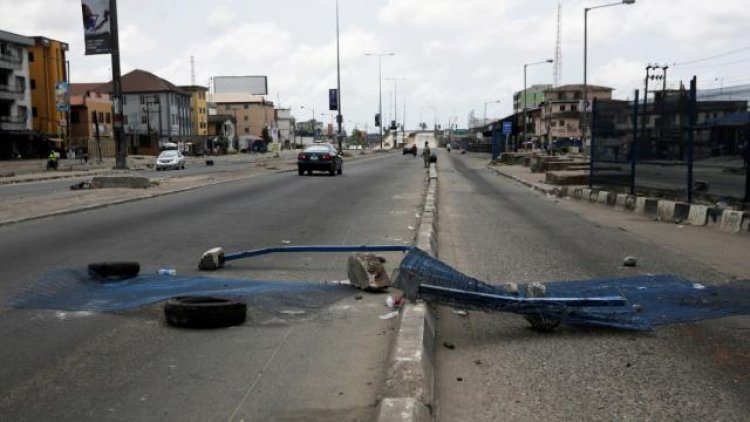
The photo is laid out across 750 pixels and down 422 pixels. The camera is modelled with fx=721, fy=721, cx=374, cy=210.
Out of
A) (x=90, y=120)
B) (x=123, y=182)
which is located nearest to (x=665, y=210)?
(x=123, y=182)

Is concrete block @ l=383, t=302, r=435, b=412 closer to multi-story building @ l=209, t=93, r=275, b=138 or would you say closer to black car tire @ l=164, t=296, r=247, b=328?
black car tire @ l=164, t=296, r=247, b=328

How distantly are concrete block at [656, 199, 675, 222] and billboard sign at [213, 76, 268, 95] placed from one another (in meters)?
148

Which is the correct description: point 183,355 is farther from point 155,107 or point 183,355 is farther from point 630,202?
point 155,107

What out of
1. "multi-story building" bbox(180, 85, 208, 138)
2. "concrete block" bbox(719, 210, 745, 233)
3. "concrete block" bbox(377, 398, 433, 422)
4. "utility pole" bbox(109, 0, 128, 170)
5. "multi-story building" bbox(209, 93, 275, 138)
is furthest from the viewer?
"multi-story building" bbox(209, 93, 275, 138)

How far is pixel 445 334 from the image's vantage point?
20.2 ft

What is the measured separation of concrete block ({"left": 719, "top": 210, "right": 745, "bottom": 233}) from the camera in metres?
12.8

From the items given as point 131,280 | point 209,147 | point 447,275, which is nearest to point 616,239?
point 447,275

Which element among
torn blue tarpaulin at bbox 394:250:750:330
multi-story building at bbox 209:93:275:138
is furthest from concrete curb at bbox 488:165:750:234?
multi-story building at bbox 209:93:275:138

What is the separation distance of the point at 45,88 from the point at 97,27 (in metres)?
49.2

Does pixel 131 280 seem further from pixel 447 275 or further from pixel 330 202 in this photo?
pixel 330 202

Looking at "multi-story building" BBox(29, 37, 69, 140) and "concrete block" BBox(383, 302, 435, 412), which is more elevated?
"multi-story building" BBox(29, 37, 69, 140)

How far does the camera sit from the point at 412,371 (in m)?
4.64

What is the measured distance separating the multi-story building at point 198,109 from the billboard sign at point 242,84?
2474 centimetres

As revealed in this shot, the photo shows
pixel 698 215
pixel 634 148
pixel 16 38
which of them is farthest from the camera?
pixel 16 38
